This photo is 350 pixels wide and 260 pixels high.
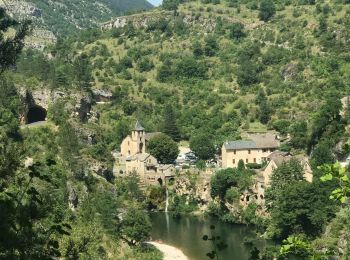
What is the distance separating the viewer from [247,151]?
82.6 meters

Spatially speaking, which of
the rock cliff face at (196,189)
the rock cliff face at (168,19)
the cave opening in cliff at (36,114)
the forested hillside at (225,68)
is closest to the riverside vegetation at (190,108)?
the forested hillside at (225,68)

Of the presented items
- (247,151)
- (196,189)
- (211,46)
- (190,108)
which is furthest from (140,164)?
(211,46)

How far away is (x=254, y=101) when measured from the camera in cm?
9956

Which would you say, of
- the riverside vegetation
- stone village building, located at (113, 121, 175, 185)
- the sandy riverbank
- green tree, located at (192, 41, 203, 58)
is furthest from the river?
green tree, located at (192, 41, 203, 58)

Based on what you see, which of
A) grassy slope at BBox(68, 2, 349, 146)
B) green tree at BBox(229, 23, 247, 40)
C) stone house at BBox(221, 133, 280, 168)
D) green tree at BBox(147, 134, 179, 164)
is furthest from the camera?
green tree at BBox(229, 23, 247, 40)

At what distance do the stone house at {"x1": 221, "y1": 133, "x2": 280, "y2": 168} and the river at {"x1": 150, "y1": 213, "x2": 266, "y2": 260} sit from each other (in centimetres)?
1211

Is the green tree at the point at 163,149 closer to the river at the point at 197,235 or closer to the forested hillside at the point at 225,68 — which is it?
the forested hillside at the point at 225,68

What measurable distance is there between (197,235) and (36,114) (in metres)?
29.7

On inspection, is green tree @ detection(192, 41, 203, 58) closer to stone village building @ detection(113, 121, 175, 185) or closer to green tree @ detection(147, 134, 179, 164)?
stone village building @ detection(113, 121, 175, 185)

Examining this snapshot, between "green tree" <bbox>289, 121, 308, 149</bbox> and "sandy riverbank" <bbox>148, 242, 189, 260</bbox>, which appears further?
"green tree" <bbox>289, 121, 308, 149</bbox>

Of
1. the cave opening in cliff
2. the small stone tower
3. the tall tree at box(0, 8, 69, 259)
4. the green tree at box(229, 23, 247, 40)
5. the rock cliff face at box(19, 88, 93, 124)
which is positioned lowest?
the tall tree at box(0, 8, 69, 259)

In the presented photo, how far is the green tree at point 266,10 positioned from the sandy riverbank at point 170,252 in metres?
76.5

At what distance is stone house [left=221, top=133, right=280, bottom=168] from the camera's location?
8238 cm

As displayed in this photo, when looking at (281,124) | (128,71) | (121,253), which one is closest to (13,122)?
(121,253)
